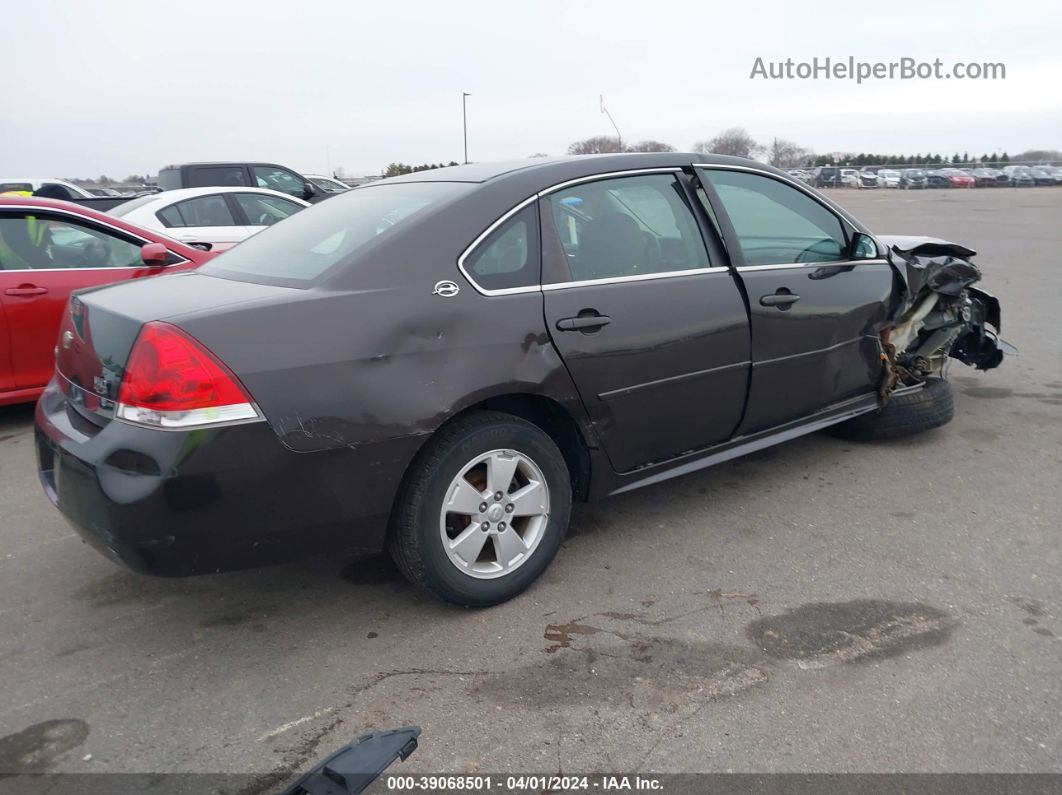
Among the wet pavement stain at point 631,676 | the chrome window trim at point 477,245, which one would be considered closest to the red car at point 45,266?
the chrome window trim at point 477,245

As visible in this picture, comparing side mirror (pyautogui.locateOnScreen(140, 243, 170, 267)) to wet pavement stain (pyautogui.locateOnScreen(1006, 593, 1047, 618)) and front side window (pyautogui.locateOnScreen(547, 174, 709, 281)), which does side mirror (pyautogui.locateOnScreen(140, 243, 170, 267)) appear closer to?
front side window (pyautogui.locateOnScreen(547, 174, 709, 281))

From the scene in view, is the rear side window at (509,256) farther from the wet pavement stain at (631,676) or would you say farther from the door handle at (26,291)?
the door handle at (26,291)

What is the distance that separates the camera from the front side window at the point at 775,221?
407cm

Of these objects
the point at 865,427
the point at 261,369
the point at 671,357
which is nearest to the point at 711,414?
the point at 671,357

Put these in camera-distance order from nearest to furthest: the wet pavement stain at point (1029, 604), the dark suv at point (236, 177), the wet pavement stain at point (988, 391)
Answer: the wet pavement stain at point (1029, 604), the wet pavement stain at point (988, 391), the dark suv at point (236, 177)

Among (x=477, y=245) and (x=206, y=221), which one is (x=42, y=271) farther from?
(x=206, y=221)

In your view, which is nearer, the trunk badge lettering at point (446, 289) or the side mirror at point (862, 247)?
the trunk badge lettering at point (446, 289)

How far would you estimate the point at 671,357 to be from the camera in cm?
363

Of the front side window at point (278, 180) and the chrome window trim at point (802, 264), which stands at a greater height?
the front side window at point (278, 180)

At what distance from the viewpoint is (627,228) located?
3709mm

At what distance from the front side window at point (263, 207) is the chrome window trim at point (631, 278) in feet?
23.6

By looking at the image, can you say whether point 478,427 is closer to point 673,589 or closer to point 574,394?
point 574,394

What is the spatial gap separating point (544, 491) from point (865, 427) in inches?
99.3

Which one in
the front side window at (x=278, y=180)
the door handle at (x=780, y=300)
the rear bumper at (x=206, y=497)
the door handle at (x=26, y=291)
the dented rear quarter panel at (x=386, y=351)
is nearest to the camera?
the rear bumper at (x=206, y=497)
